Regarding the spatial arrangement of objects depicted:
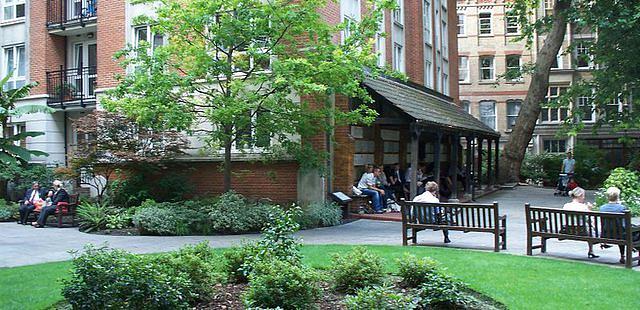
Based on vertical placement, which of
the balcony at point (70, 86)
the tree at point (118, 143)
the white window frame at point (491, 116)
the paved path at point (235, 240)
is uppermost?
the white window frame at point (491, 116)

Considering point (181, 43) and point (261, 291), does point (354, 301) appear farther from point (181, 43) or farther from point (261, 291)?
point (181, 43)

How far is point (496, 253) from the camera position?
1112 centimetres

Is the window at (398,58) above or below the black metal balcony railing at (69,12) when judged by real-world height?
below

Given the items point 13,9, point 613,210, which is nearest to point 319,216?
point 613,210

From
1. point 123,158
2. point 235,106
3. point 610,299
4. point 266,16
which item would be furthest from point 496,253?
point 123,158

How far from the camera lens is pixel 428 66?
102ft

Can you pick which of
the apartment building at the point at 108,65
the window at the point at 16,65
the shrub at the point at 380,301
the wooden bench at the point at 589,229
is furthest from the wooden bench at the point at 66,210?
the shrub at the point at 380,301

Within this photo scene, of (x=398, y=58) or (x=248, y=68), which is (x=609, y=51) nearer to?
(x=398, y=58)

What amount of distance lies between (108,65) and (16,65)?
6886 millimetres

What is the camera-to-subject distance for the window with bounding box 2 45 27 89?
87.4 ft

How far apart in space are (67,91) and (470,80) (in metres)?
33.8

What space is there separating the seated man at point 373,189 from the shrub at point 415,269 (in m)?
11.1

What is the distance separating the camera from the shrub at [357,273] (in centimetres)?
784

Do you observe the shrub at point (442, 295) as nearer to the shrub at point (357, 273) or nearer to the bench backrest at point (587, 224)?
the shrub at point (357, 273)
